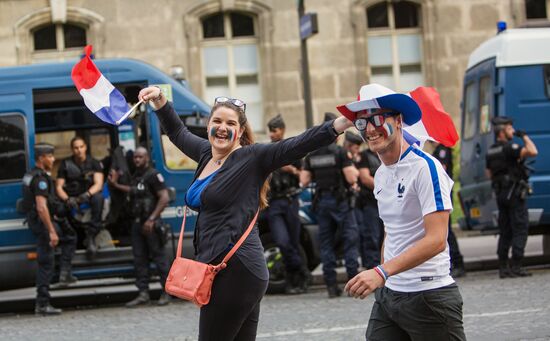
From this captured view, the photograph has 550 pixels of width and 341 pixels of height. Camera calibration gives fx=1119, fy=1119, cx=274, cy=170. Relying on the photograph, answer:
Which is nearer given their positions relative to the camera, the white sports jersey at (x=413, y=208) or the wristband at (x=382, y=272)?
the wristband at (x=382, y=272)

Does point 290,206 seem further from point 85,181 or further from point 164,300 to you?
point 85,181

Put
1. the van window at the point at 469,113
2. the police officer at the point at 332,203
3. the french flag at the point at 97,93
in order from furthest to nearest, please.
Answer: the van window at the point at 469,113 < the police officer at the point at 332,203 < the french flag at the point at 97,93

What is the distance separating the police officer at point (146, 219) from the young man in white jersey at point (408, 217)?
7.56 m

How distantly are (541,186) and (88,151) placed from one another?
5779 mm

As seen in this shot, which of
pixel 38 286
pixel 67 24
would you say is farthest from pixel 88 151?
pixel 67 24

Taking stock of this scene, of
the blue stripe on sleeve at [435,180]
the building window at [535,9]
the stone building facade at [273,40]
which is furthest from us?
the building window at [535,9]

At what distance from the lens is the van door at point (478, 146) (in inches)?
569

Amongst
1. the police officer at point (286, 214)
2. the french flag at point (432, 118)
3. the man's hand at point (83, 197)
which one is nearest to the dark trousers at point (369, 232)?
the police officer at point (286, 214)

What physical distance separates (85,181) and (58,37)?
334 inches

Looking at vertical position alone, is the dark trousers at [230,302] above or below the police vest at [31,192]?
below

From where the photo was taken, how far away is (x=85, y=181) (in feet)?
42.0

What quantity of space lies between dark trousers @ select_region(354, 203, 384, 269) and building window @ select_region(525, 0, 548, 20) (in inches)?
406

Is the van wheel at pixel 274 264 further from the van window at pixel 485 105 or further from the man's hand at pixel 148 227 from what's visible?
the van window at pixel 485 105

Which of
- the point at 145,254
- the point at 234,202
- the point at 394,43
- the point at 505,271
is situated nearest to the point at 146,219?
the point at 145,254
